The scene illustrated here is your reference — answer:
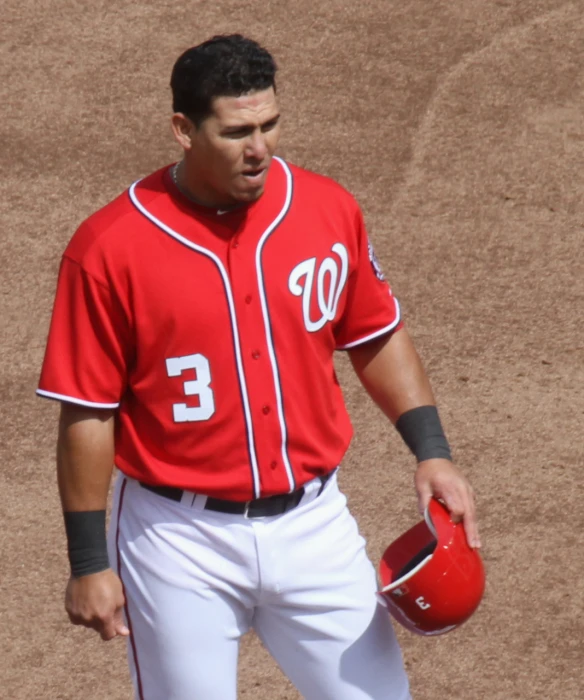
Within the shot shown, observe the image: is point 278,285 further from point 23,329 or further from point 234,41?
point 23,329

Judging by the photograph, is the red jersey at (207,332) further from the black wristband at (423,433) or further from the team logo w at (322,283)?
the black wristband at (423,433)

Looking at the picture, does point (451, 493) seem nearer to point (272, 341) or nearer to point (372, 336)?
point (372, 336)

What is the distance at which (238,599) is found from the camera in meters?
3.08

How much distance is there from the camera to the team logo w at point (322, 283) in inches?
119

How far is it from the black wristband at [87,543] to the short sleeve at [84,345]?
270 millimetres

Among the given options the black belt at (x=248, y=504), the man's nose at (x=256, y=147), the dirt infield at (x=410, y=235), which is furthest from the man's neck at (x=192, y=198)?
the dirt infield at (x=410, y=235)

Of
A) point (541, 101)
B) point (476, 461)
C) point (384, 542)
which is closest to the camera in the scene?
point (384, 542)

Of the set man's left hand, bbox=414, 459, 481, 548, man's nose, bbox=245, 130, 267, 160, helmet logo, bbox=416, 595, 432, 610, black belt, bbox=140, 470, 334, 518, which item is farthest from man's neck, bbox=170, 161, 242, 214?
helmet logo, bbox=416, 595, 432, 610

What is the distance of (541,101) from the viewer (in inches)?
290

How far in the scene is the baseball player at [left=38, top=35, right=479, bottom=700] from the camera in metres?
2.92

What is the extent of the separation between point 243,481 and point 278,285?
0.46 metres

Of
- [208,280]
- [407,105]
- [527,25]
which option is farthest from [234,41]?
[527,25]

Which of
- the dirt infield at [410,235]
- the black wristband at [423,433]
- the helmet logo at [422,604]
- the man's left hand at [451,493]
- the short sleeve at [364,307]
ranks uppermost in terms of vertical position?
the short sleeve at [364,307]

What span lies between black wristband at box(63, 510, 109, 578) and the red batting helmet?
666 mm
